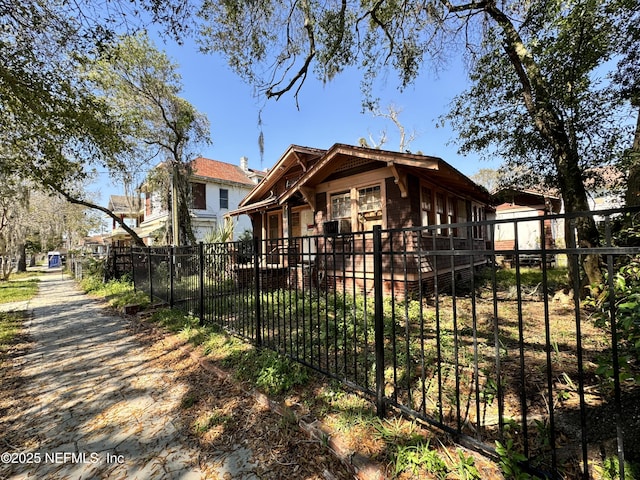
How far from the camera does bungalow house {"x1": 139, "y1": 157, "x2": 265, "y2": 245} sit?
17609 millimetres

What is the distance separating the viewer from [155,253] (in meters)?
7.36

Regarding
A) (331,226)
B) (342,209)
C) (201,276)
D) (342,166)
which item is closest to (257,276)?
(201,276)

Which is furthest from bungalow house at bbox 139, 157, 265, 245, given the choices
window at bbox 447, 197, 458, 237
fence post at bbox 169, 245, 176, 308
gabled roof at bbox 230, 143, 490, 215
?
window at bbox 447, 197, 458, 237

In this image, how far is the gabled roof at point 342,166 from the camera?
22.3ft

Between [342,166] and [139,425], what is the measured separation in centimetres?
758

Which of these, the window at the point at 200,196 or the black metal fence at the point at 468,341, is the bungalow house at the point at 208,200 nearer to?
the window at the point at 200,196

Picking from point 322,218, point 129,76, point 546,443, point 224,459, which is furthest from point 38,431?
point 129,76

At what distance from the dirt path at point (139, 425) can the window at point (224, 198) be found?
50.2 ft

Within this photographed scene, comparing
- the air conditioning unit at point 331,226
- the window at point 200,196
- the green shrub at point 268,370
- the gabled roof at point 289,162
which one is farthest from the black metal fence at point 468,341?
the window at point 200,196

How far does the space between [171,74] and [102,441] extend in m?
13.6

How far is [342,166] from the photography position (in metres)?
8.62

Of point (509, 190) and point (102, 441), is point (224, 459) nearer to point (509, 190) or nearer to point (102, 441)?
point (102, 441)

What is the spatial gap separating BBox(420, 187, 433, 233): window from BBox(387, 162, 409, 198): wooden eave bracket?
81 centimetres

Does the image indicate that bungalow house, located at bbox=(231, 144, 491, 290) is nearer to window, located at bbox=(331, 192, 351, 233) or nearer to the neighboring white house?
window, located at bbox=(331, 192, 351, 233)
